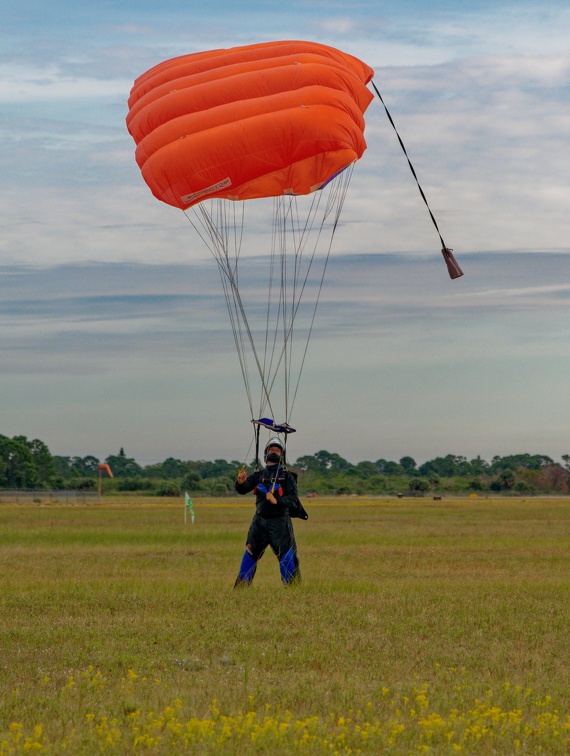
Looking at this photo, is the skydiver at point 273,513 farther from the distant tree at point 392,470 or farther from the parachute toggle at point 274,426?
the distant tree at point 392,470

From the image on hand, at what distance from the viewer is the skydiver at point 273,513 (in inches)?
611

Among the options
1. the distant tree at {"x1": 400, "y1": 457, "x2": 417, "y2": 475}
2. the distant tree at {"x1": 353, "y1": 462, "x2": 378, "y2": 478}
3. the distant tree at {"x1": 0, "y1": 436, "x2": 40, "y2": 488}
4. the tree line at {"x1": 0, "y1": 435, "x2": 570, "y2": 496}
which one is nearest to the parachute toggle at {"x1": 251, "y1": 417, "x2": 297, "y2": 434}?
the tree line at {"x1": 0, "y1": 435, "x2": 570, "y2": 496}

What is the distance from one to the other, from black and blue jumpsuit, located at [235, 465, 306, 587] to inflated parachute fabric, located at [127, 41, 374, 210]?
4.42 meters

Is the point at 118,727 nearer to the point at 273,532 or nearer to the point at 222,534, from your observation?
the point at 273,532

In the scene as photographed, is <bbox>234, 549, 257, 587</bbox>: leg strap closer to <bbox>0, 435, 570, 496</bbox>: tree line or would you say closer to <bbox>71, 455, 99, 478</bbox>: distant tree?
<bbox>0, 435, 570, 496</bbox>: tree line

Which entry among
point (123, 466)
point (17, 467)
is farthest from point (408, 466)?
point (17, 467)

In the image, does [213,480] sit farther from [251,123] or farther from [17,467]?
[251,123]

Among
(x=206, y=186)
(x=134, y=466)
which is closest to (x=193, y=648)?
(x=206, y=186)

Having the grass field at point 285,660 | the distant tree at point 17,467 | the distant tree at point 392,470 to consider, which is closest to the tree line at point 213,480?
the distant tree at point 17,467

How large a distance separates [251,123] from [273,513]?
5.74 metres

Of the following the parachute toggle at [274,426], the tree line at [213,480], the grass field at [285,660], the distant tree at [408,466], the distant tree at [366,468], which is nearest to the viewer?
the grass field at [285,660]

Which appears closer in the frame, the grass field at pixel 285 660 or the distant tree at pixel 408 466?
the grass field at pixel 285 660

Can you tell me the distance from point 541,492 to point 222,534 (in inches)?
4015

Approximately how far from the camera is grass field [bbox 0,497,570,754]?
290 inches
